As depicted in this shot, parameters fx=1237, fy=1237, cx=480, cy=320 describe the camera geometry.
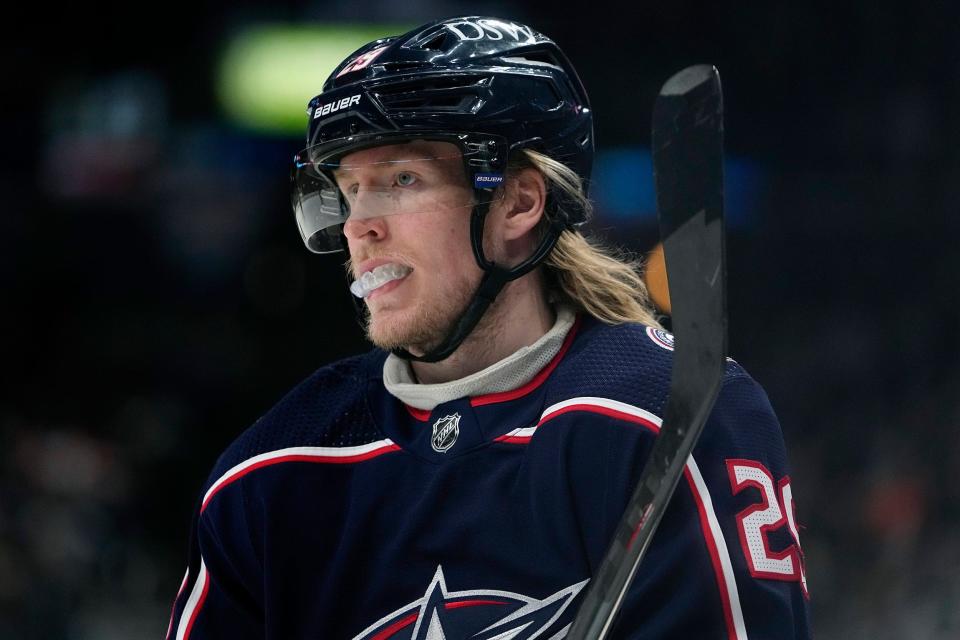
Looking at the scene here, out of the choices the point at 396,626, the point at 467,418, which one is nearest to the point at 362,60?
the point at 467,418

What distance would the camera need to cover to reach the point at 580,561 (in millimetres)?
1447

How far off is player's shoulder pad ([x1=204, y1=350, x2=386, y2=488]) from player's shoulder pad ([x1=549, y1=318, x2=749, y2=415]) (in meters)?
0.30

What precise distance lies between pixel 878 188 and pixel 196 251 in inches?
178

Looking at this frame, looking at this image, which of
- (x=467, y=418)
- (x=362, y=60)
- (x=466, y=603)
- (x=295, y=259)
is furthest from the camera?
(x=295, y=259)

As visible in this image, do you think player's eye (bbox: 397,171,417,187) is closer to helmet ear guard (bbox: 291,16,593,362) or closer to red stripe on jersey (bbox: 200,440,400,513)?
helmet ear guard (bbox: 291,16,593,362)

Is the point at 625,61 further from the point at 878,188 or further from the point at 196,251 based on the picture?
the point at 196,251

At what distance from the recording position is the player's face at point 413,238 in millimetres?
1655

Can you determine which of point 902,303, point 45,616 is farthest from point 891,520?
point 45,616

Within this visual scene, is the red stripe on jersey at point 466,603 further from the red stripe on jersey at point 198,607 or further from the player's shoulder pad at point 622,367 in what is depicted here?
the red stripe on jersey at point 198,607

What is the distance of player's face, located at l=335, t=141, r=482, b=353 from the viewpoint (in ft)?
5.43

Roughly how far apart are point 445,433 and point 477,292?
197mm

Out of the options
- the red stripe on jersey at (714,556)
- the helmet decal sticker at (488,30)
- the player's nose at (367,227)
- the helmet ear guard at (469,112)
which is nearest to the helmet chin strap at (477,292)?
the helmet ear guard at (469,112)

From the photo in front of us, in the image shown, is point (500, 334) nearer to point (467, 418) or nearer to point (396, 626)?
point (467, 418)

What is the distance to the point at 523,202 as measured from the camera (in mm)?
1751
